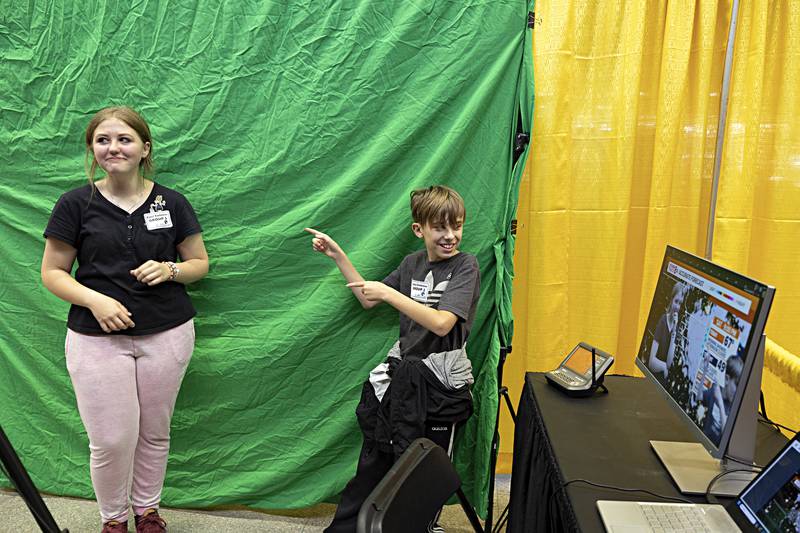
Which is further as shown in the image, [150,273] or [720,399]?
[150,273]

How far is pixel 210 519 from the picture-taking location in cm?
215

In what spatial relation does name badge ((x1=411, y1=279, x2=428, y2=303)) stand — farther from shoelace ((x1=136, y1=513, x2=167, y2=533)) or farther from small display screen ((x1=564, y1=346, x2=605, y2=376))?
shoelace ((x1=136, y1=513, x2=167, y2=533))

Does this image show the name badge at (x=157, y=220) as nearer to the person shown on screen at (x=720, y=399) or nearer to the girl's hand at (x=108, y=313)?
the girl's hand at (x=108, y=313)

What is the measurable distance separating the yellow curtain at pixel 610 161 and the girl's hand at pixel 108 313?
135 centimetres

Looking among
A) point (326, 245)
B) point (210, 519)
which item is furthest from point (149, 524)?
point (326, 245)

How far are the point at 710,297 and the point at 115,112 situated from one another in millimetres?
1670

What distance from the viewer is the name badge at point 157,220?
1766 mm

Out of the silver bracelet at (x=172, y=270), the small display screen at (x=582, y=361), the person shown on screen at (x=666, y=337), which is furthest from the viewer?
the silver bracelet at (x=172, y=270)

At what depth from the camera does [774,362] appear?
1.42 m

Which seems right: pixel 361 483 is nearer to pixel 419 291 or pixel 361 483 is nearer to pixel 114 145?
pixel 419 291

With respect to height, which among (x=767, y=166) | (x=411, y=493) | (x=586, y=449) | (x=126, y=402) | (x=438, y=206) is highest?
(x=767, y=166)

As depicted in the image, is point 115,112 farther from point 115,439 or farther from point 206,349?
point 115,439

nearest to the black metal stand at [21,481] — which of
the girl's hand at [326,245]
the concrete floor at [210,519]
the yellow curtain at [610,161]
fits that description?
the girl's hand at [326,245]
